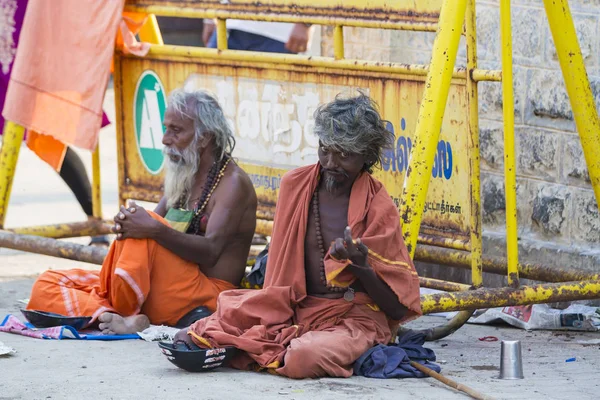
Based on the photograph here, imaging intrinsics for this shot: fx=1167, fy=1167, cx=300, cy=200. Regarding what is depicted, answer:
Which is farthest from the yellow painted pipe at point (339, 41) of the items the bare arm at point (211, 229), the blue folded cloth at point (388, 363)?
the blue folded cloth at point (388, 363)

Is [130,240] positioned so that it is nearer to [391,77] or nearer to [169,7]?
[391,77]

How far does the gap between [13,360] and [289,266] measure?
1073mm

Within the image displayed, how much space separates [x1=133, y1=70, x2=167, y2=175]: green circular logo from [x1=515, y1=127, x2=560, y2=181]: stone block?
1890 mm

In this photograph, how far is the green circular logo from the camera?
20.4 feet

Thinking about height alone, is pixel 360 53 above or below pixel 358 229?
above

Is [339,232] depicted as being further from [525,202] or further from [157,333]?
[525,202]

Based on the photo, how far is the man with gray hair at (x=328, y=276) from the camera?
4.05m

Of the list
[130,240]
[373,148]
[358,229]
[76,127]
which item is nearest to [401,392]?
[358,229]

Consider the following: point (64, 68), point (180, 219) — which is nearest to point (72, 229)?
point (64, 68)

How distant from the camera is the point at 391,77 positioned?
4.99 metres

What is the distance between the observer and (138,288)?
478 centimetres

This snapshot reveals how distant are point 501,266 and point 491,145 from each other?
0.91m

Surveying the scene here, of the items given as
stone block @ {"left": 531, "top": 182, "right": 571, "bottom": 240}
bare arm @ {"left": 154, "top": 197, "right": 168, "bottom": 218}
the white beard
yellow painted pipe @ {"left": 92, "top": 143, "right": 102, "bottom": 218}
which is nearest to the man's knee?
the white beard

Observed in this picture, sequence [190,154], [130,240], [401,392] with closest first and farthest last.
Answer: [401,392] < [130,240] < [190,154]
